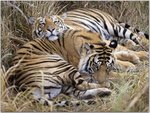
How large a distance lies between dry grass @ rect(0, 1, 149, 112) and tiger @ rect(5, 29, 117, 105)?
0.06 metres

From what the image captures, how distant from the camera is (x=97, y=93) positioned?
4.09 meters

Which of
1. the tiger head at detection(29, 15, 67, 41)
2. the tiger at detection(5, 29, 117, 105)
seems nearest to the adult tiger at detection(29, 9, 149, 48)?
the tiger head at detection(29, 15, 67, 41)

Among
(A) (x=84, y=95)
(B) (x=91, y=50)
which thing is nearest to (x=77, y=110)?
(A) (x=84, y=95)

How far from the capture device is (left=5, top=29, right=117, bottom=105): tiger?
411 centimetres

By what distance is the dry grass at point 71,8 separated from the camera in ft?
13.2

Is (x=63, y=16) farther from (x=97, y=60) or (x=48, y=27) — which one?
(x=97, y=60)

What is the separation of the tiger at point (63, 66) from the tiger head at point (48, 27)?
4cm

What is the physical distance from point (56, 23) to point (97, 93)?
25.8 inches

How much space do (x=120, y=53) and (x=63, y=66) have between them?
1.60 feet

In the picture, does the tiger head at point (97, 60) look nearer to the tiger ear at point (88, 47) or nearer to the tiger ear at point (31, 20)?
the tiger ear at point (88, 47)

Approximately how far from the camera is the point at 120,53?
14.5ft

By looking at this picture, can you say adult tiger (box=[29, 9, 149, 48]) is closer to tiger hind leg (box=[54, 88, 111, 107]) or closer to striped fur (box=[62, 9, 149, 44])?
striped fur (box=[62, 9, 149, 44])

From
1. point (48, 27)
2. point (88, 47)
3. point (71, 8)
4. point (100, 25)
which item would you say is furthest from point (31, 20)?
point (100, 25)

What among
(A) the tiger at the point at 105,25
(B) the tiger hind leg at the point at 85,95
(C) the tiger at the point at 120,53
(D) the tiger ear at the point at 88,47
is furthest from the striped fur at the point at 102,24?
(B) the tiger hind leg at the point at 85,95
